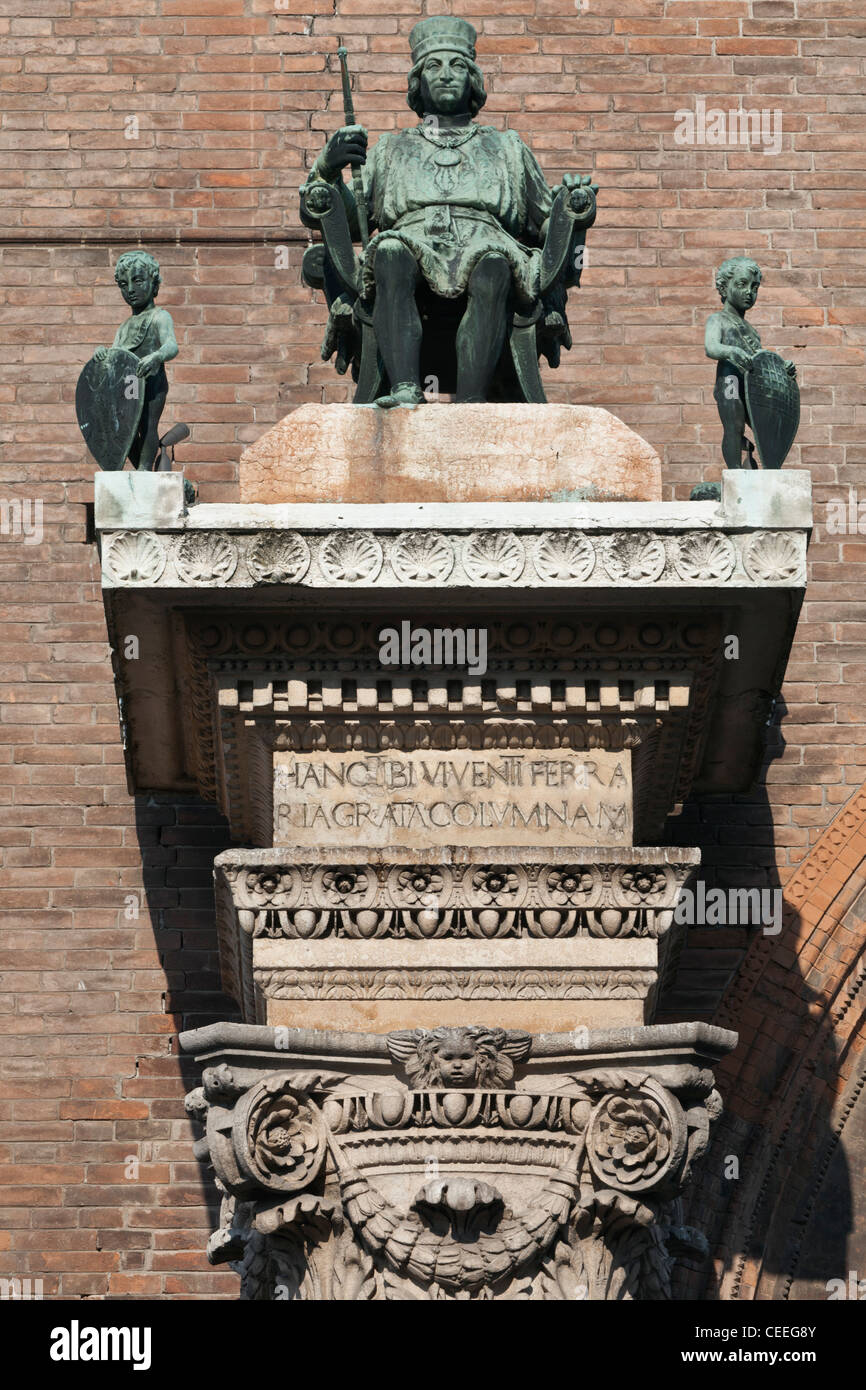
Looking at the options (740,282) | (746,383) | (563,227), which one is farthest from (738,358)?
Answer: (563,227)

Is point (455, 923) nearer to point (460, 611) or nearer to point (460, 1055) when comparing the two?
point (460, 1055)

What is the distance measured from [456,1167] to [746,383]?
10.2 feet

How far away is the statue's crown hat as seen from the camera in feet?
39.5

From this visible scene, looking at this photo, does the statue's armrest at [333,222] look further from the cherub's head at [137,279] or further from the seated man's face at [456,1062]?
the seated man's face at [456,1062]

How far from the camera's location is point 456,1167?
33.4ft

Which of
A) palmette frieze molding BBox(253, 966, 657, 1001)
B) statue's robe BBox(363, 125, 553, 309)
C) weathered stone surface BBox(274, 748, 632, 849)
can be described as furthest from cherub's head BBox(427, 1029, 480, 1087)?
statue's robe BBox(363, 125, 553, 309)

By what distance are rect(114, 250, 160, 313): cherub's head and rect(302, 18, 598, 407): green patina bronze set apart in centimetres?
69

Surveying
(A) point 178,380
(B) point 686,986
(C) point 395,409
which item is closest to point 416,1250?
(C) point 395,409

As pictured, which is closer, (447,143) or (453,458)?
(453,458)

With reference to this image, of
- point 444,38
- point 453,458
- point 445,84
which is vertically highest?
point 444,38

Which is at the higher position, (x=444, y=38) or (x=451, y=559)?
(x=444, y=38)

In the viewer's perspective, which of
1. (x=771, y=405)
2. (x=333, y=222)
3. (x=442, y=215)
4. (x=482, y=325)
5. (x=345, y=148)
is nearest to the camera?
(x=771, y=405)
